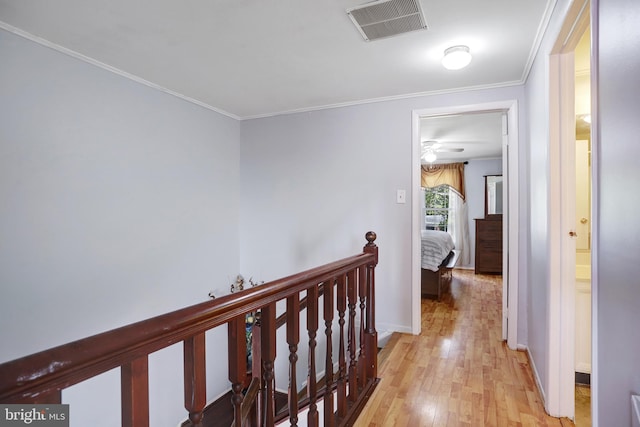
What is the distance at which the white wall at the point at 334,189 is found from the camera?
2953 mm

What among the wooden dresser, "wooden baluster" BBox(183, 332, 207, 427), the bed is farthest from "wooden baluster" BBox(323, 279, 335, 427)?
the wooden dresser

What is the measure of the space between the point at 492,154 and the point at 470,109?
3549 mm

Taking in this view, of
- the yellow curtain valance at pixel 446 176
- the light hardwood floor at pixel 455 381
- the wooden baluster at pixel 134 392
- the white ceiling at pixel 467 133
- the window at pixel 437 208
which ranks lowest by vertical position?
the light hardwood floor at pixel 455 381

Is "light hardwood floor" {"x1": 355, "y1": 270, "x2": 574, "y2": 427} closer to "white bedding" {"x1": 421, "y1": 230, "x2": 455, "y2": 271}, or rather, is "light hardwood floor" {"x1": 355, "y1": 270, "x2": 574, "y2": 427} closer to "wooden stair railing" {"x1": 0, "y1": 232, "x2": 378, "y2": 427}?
"wooden stair railing" {"x1": 0, "y1": 232, "x2": 378, "y2": 427}

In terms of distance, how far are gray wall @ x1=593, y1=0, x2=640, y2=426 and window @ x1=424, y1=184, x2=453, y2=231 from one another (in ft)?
19.7

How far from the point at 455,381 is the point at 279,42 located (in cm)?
243

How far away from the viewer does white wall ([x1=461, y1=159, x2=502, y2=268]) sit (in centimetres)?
628

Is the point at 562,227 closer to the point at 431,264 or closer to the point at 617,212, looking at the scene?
the point at 617,212

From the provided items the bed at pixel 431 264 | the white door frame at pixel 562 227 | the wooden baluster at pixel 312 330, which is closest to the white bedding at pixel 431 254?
the bed at pixel 431 264

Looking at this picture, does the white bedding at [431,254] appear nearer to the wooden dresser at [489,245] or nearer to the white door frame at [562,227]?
the wooden dresser at [489,245]

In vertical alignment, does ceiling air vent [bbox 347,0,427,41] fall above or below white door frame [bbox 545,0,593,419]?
above

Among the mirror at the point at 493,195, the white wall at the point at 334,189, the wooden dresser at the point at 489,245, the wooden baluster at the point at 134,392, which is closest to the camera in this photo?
the wooden baluster at the point at 134,392

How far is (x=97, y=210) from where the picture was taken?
2311 millimetres

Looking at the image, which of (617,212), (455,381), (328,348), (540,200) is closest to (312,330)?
(328,348)
